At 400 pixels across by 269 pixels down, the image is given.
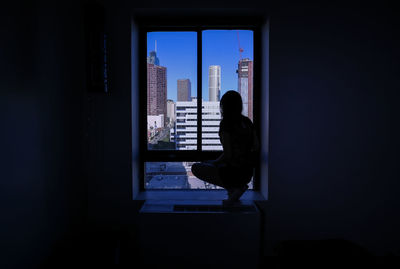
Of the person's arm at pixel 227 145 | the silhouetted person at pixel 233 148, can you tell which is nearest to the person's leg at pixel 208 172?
the silhouetted person at pixel 233 148

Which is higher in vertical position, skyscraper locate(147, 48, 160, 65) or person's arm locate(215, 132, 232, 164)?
skyscraper locate(147, 48, 160, 65)

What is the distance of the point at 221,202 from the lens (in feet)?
7.22

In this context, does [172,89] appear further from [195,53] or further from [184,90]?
[195,53]

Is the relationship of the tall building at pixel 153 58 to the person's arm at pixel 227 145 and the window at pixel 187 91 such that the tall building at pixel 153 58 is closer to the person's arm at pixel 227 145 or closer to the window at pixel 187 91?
the window at pixel 187 91

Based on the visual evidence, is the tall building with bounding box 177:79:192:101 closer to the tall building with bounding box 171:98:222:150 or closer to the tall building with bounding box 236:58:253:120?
the tall building with bounding box 171:98:222:150

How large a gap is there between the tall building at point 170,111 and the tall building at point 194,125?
5cm

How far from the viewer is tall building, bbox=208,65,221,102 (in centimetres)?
257

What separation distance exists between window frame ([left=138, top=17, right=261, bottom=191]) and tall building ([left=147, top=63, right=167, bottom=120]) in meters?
0.04

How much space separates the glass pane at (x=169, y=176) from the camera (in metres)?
2.65
